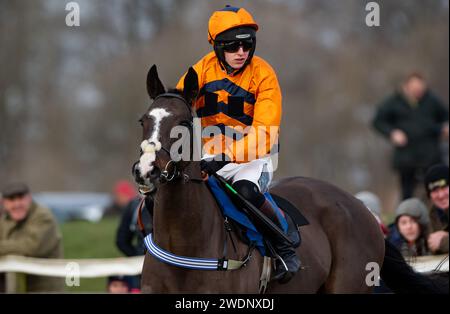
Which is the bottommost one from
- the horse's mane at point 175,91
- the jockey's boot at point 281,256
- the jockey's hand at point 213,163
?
the jockey's boot at point 281,256

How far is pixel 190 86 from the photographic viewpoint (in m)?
5.93

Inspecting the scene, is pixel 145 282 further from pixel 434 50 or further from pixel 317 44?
pixel 317 44

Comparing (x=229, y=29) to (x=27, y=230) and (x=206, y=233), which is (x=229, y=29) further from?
(x=27, y=230)

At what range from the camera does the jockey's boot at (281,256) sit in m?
6.41

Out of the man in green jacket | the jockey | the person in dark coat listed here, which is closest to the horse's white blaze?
the jockey

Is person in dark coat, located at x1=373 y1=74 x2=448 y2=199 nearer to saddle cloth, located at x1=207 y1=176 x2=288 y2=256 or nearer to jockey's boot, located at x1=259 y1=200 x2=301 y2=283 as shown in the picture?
jockey's boot, located at x1=259 y1=200 x2=301 y2=283

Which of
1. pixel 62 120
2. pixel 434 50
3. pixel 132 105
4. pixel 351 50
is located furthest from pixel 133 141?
pixel 434 50

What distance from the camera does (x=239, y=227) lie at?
20.6ft

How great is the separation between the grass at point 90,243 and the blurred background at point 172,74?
31.6 ft

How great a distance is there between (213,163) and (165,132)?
0.65m

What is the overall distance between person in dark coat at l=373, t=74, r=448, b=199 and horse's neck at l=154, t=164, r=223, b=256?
6.35 meters

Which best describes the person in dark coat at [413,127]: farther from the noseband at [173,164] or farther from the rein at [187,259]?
the noseband at [173,164]

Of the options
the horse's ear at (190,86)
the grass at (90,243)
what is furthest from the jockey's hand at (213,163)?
the grass at (90,243)

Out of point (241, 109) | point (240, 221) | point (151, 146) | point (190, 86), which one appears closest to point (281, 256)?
point (240, 221)
